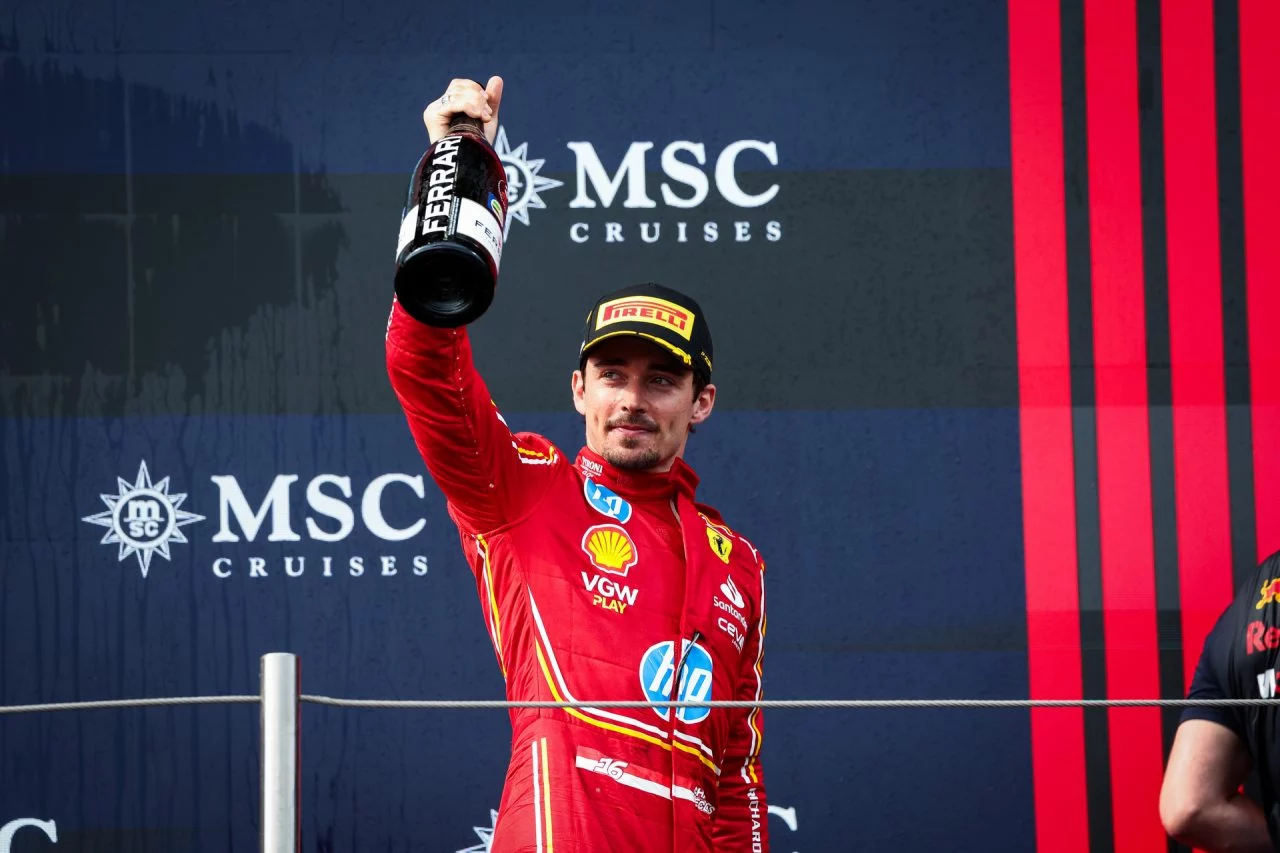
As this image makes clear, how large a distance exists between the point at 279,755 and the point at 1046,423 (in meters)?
1.35

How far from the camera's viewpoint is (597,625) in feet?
4.48

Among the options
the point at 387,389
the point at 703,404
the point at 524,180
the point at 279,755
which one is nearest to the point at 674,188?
the point at 524,180

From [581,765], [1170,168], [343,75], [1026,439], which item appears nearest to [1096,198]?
[1170,168]

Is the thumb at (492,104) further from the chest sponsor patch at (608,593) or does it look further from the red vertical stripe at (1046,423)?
the red vertical stripe at (1046,423)

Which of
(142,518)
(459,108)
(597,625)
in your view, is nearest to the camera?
(459,108)

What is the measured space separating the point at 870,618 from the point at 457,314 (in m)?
1.13

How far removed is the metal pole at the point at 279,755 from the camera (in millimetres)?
1134

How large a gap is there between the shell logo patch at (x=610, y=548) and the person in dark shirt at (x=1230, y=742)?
27.7 inches

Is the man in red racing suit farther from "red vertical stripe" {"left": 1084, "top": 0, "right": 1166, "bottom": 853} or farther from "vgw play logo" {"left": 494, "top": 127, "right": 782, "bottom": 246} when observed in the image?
"red vertical stripe" {"left": 1084, "top": 0, "right": 1166, "bottom": 853}

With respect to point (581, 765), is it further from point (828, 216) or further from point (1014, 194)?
point (1014, 194)

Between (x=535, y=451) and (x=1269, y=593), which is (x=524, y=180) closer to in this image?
(x=535, y=451)

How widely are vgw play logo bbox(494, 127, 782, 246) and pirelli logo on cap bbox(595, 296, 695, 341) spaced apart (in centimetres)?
63

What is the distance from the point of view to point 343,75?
2.11 metres

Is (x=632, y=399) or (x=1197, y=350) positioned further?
(x=1197, y=350)
